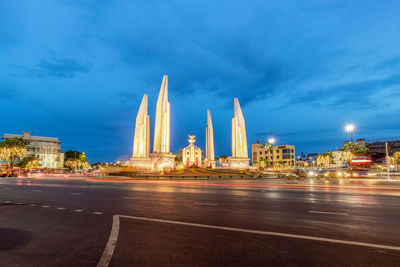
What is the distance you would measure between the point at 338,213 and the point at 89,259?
395 inches

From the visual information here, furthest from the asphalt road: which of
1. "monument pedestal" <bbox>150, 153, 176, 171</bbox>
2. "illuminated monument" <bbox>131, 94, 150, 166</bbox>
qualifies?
"illuminated monument" <bbox>131, 94, 150, 166</bbox>

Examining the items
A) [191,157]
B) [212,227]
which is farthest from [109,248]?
[191,157]

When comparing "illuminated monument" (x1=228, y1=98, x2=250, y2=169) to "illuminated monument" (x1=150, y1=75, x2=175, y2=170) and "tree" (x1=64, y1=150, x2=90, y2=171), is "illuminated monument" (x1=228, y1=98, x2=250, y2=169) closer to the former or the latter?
"illuminated monument" (x1=150, y1=75, x2=175, y2=170)

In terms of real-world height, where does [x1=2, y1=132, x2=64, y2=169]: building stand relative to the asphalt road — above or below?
above

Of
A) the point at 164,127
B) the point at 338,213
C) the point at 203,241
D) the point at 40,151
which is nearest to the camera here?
the point at 203,241

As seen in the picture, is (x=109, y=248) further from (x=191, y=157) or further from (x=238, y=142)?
(x=238, y=142)

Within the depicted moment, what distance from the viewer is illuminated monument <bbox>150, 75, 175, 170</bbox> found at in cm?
7100

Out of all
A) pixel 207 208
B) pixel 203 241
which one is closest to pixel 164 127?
pixel 207 208

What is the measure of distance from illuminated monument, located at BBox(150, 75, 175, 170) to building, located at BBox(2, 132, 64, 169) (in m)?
91.2

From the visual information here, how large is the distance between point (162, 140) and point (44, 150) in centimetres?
9682

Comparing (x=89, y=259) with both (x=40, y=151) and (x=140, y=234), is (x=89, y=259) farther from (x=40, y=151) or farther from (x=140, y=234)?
(x=40, y=151)

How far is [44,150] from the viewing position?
136 m

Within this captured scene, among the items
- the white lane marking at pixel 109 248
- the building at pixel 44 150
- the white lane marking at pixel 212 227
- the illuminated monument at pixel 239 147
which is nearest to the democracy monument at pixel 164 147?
the illuminated monument at pixel 239 147

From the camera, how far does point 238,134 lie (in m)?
83.2
